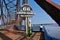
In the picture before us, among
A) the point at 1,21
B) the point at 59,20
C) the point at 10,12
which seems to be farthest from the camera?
the point at 10,12

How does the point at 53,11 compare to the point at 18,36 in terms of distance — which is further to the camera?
the point at 18,36

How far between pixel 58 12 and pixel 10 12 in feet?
185

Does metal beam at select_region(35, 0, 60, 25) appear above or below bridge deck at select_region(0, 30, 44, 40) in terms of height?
above

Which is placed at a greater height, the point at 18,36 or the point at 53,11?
the point at 53,11

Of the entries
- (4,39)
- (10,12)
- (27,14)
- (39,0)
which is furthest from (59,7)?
(10,12)

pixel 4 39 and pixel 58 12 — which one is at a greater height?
pixel 58 12

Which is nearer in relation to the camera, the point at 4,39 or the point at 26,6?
the point at 26,6

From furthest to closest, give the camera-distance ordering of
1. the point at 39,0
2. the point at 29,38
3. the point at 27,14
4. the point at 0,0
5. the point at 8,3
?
the point at 8,3, the point at 0,0, the point at 29,38, the point at 27,14, the point at 39,0

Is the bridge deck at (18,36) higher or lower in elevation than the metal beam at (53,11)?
lower

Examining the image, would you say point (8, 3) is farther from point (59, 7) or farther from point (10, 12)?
point (59, 7)

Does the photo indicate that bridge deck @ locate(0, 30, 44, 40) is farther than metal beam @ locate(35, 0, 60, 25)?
Yes

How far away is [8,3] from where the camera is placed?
5119 cm

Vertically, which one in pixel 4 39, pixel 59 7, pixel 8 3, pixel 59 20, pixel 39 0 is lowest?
pixel 4 39

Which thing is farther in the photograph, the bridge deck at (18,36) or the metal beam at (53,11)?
the bridge deck at (18,36)
